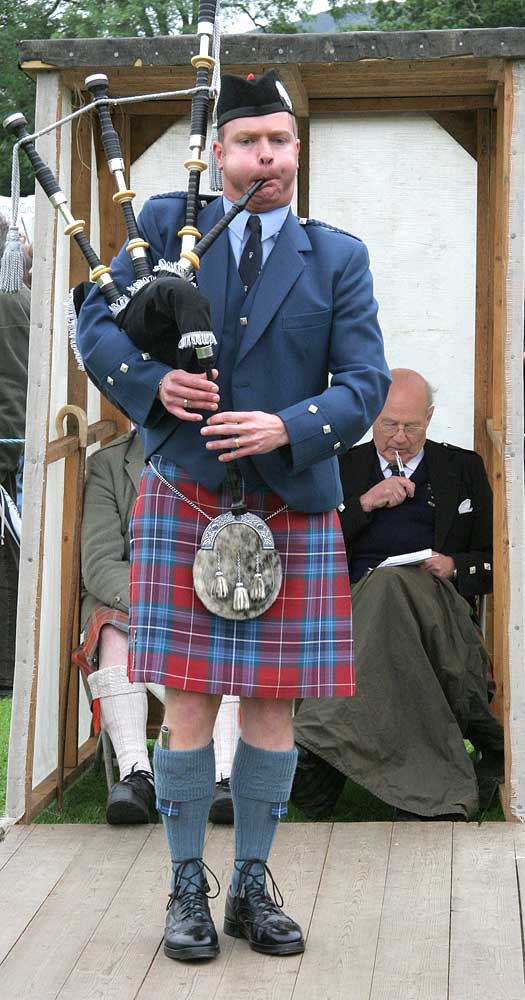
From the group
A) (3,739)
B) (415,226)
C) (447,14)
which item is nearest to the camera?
(415,226)

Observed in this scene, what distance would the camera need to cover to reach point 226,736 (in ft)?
12.4

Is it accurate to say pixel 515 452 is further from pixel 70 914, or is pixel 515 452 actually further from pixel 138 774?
pixel 70 914

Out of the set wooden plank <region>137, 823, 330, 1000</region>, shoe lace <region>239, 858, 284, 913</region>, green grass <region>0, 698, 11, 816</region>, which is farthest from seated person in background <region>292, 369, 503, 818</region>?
green grass <region>0, 698, 11, 816</region>

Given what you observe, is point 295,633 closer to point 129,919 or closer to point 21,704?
point 129,919

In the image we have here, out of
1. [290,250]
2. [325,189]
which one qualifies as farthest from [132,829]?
[325,189]

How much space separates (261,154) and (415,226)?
2014 mm

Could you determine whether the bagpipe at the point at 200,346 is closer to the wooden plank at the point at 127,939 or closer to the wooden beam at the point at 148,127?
the wooden plank at the point at 127,939

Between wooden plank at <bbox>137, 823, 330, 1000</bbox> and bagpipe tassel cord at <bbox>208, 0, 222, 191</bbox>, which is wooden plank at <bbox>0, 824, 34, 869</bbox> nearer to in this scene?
wooden plank at <bbox>137, 823, 330, 1000</bbox>

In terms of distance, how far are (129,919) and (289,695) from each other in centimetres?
58

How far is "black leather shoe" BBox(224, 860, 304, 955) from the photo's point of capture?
9.00ft

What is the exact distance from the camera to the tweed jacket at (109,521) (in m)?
3.93

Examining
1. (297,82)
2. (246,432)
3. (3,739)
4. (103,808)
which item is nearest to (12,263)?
(246,432)

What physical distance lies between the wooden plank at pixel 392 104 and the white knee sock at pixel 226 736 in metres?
1.85

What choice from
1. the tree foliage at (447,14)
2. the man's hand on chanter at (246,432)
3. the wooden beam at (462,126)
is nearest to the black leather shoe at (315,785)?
the man's hand on chanter at (246,432)
